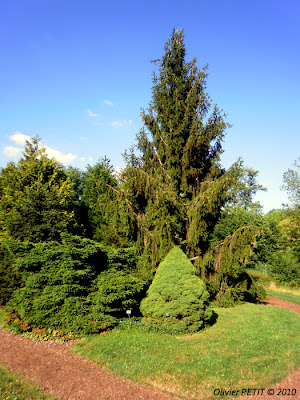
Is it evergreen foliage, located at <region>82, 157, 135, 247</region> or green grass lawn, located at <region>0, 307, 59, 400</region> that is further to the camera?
evergreen foliage, located at <region>82, 157, 135, 247</region>

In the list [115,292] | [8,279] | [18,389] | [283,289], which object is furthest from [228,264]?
[283,289]

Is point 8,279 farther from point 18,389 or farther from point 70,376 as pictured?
point 18,389

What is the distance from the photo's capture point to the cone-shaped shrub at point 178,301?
353 inches

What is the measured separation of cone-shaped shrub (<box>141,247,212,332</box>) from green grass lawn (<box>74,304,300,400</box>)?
18.3 inches

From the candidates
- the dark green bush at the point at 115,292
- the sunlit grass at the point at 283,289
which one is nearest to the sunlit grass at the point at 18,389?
the dark green bush at the point at 115,292

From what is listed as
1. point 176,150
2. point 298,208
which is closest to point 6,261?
point 176,150

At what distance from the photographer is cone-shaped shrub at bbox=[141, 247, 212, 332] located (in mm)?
8977

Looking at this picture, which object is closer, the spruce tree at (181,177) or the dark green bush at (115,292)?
the dark green bush at (115,292)

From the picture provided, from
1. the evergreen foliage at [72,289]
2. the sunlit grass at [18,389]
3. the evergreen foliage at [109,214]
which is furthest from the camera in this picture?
the evergreen foliage at [109,214]

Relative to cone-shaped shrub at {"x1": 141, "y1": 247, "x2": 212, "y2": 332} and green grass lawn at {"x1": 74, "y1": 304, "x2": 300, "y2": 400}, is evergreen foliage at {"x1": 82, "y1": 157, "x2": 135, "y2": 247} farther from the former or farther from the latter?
green grass lawn at {"x1": 74, "y1": 304, "x2": 300, "y2": 400}

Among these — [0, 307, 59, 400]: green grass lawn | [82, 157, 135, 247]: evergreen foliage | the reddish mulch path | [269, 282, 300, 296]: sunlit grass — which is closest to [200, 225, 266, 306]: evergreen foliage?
[82, 157, 135, 247]: evergreen foliage

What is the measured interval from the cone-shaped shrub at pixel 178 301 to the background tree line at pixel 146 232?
0.79 metres

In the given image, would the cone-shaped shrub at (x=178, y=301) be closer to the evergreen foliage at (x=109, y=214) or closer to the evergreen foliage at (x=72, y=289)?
the evergreen foliage at (x=72, y=289)

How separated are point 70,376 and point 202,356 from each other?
10.5ft
